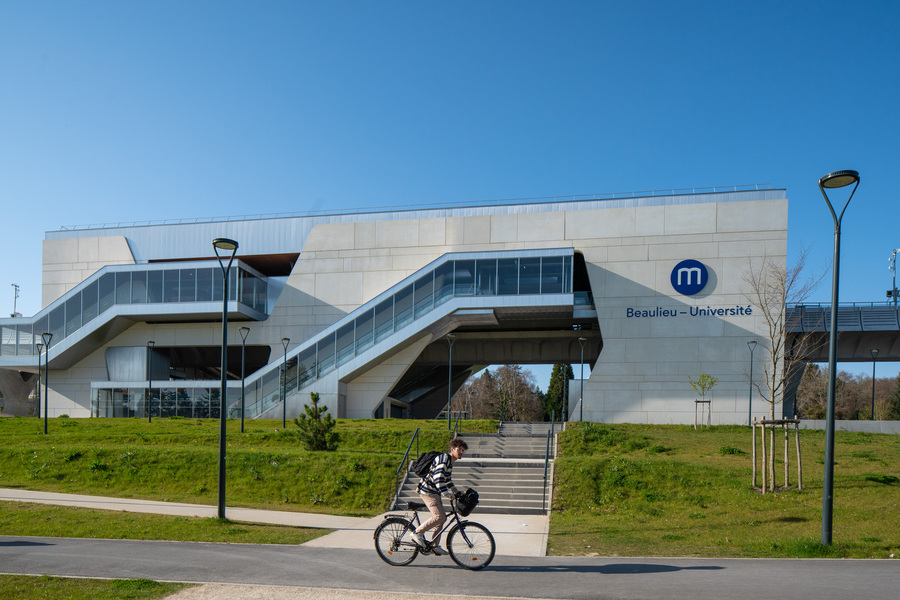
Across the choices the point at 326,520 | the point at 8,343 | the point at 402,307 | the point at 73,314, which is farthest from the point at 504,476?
the point at 8,343

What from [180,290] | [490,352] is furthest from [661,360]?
[180,290]

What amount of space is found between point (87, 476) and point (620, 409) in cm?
2520

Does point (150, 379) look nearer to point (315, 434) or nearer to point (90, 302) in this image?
point (90, 302)

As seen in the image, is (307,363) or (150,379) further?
(150,379)

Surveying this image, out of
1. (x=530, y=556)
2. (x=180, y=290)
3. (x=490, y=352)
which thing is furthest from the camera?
(x=490, y=352)

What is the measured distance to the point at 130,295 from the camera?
136 feet

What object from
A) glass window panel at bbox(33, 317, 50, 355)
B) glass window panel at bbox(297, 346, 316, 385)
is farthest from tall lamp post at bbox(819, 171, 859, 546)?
glass window panel at bbox(33, 317, 50, 355)

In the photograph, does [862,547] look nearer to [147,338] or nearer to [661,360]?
[661,360]

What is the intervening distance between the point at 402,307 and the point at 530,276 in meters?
6.94

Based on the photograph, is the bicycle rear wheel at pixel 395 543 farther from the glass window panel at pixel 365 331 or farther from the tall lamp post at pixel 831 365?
the glass window panel at pixel 365 331

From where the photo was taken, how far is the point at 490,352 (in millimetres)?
45219

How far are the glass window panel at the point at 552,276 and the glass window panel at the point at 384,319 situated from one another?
318 inches

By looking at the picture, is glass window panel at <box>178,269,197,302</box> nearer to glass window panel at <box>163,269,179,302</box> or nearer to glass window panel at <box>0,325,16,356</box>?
glass window panel at <box>163,269,179,302</box>

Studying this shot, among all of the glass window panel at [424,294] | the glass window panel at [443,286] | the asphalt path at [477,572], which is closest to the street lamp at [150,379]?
the glass window panel at [424,294]
